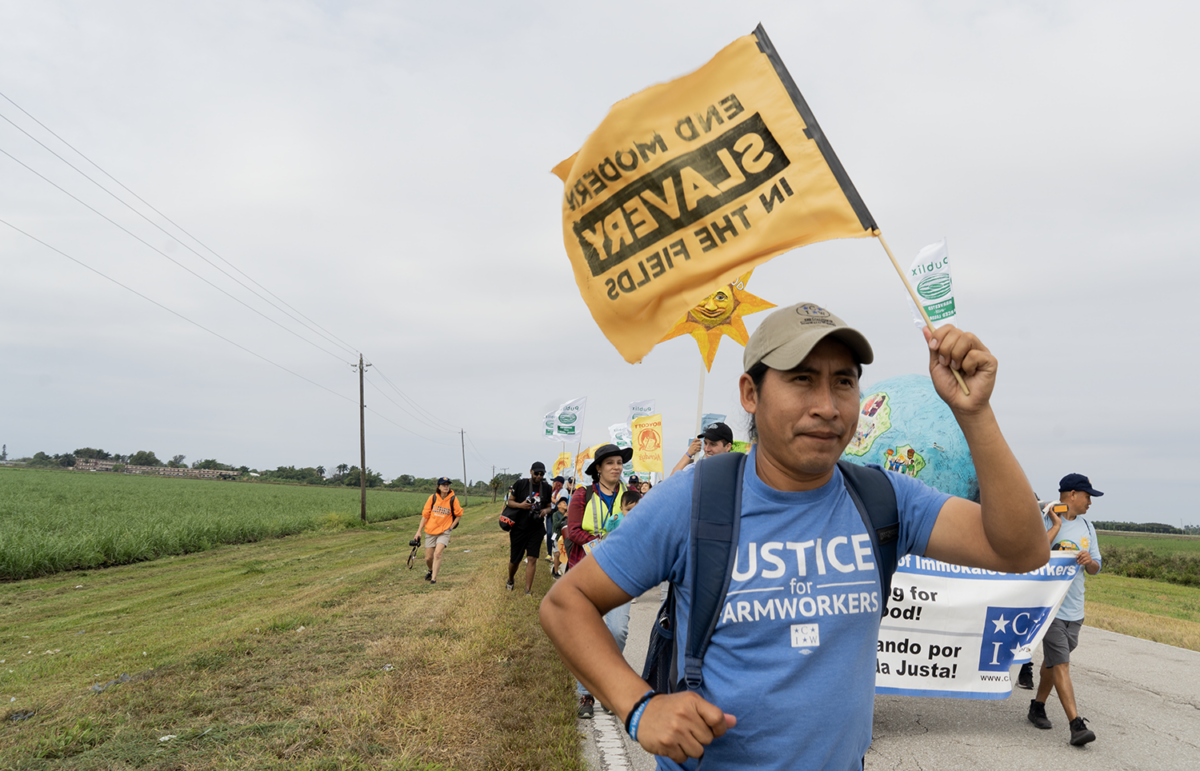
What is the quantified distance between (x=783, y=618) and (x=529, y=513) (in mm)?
9589

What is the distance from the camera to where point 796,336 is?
1.72m

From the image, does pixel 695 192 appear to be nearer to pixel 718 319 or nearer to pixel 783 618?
pixel 783 618

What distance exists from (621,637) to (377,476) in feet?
450

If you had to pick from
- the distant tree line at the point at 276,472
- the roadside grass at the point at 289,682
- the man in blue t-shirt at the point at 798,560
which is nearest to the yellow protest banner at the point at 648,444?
the roadside grass at the point at 289,682

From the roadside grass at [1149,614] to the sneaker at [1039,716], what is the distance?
223 inches

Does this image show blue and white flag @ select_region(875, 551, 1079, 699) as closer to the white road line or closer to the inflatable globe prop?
the inflatable globe prop

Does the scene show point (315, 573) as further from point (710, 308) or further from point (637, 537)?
point (637, 537)

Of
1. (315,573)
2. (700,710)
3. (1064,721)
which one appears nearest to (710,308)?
(1064,721)

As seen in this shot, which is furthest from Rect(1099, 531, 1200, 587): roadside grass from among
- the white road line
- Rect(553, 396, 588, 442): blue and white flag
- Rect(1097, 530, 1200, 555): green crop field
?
the white road line

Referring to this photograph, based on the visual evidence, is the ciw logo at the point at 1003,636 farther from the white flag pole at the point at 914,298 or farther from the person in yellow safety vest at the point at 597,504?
the white flag pole at the point at 914,298

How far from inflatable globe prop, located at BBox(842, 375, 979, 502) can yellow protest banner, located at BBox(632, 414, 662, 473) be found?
11.1 metres

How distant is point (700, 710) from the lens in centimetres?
146

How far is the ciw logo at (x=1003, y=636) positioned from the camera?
5.27m

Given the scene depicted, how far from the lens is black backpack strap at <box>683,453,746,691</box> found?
1.63 meters
